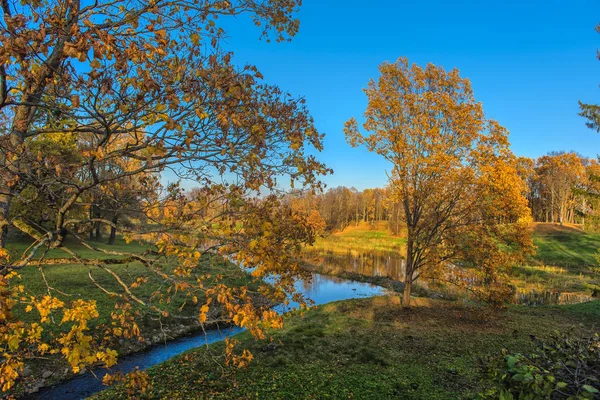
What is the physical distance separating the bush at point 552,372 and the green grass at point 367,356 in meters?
Answer: 1.94

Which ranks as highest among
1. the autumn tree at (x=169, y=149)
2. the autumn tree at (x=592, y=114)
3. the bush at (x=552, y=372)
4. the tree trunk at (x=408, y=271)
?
the autumn tree at (x=592, y=114)

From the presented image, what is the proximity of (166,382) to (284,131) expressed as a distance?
8302mm

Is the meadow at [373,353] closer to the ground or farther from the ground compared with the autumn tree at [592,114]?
closer to the ground

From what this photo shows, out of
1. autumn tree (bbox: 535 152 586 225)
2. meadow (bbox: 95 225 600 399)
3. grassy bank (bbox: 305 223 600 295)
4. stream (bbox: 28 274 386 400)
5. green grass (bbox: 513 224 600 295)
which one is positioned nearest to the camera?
meadow (bbox: 95 225 600 399)

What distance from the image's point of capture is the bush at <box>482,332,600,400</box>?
2879mm

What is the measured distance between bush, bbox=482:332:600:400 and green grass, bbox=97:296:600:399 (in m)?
1.94

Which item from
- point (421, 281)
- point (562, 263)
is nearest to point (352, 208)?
point (562, 263)

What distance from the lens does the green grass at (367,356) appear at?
852 cm

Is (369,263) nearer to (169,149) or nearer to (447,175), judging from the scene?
(447,175)

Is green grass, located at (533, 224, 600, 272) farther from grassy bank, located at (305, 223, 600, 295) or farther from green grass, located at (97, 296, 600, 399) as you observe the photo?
green grass, located at (97, 296, 600, 399)

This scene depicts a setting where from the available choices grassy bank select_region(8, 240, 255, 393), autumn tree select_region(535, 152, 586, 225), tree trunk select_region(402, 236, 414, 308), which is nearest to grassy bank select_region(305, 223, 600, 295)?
tree trunk select_region(402, 236, 414, 308)

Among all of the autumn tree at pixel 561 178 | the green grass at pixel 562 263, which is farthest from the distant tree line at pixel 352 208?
the green grass at pixel 562 263

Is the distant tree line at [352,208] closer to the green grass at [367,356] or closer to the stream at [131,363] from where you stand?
the stream at [131,363]

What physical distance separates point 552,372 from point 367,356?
8366mm
